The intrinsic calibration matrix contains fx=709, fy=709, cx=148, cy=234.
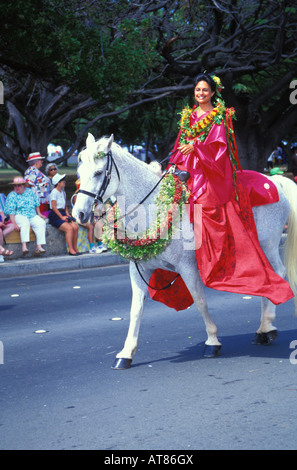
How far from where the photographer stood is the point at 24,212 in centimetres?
1320

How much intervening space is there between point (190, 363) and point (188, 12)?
1422cm

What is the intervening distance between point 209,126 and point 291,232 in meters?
1.60

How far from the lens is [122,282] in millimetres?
11141

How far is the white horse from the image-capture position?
226 inches

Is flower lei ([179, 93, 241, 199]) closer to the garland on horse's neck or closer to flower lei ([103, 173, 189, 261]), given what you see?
the garland on horse's neck

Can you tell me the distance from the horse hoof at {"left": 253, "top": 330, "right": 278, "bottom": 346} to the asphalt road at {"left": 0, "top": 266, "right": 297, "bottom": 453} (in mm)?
91

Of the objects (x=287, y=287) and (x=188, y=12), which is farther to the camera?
(x=188, y=12)

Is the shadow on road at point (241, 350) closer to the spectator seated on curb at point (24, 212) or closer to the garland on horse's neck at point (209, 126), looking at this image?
the garland on horse's neck at point (209, 126)

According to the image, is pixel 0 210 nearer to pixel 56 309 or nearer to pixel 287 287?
pixel 56 309

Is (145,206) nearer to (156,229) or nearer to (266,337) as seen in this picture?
(156,229)

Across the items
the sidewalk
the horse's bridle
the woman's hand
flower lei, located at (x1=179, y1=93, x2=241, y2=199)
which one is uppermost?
flower lei, located at (x1=179, y1=93, x2=241, y2=199)

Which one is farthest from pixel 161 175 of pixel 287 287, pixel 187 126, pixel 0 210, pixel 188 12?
pixel 188 12

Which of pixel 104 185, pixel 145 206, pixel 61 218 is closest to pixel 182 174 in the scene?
pixel 145 206

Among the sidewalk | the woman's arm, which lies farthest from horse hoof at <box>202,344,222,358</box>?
the woman's arm
